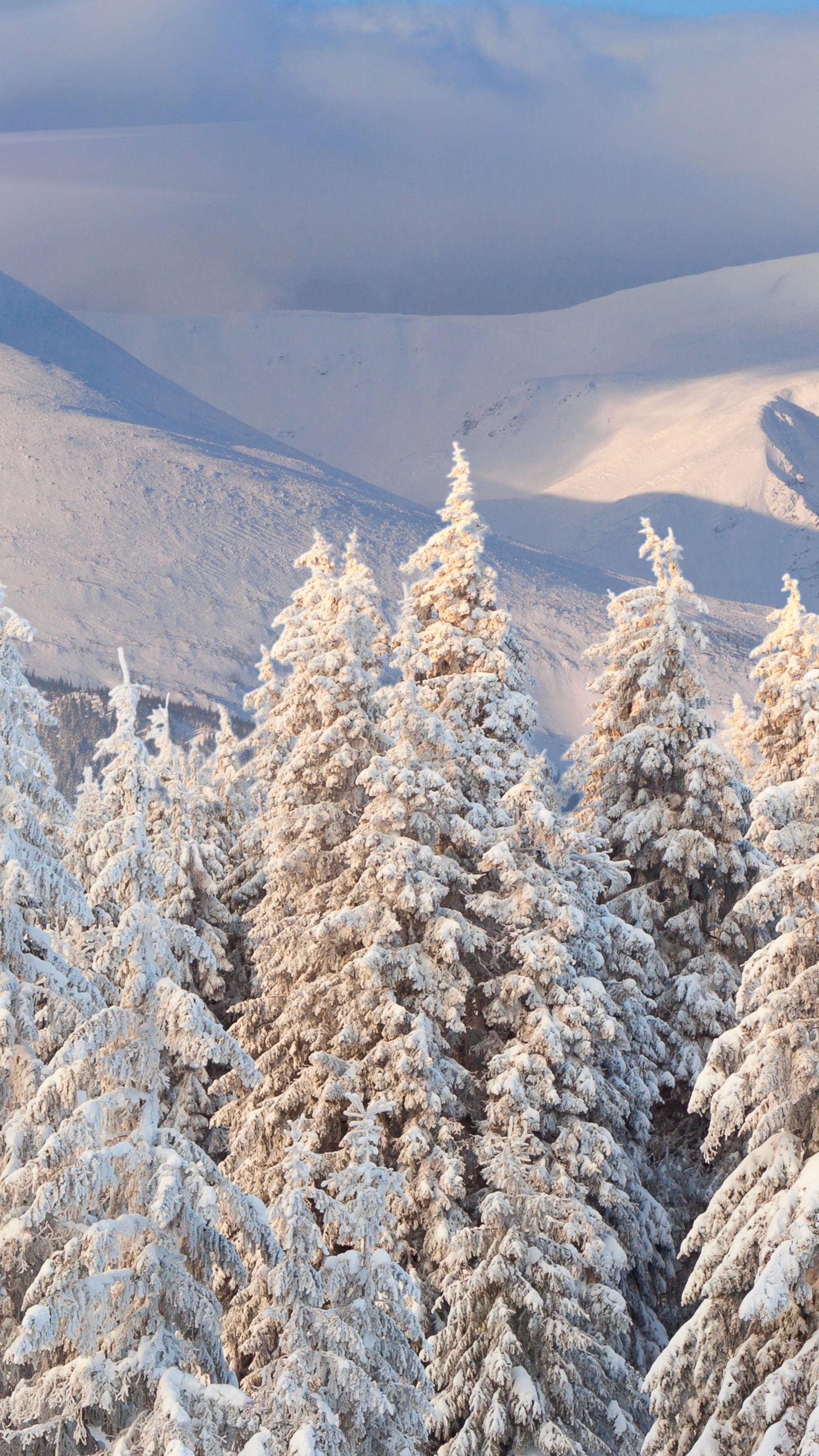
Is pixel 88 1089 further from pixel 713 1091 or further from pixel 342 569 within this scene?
pixel 342 569

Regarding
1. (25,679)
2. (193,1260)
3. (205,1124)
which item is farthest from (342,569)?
(193,1260)

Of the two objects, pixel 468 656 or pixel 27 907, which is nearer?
pixel 27 907

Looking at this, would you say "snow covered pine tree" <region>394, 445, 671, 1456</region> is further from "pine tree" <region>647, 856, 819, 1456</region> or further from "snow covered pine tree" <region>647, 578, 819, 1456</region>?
"pine tree" <region>647, 856, 819, 1456</region>

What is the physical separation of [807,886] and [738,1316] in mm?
4318

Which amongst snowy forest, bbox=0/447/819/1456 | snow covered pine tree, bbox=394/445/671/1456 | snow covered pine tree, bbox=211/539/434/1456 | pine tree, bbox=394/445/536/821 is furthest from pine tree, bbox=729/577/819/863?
snow covered pine tree, bbox=211/539/434/1456

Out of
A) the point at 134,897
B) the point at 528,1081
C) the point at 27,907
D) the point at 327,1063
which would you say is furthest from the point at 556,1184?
the point at 134,897

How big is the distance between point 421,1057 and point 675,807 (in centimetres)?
857

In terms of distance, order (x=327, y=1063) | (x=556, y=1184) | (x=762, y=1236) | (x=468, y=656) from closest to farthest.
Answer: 1. (x=762, y=1236)
2. (x=556, y=1184)
3. (x=327, y=1063)
4. (x=468, y=656)

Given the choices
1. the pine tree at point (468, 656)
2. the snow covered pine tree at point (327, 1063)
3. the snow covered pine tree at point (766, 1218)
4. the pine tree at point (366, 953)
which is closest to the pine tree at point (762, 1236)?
the snow covered pine tree at point (766, 1218)

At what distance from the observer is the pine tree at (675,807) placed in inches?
1001

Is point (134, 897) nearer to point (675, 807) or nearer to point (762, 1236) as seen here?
point (762, 1236)

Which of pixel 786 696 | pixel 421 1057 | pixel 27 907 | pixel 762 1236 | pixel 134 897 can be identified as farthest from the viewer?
pixel 786 696

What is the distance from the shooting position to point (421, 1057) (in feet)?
67.5

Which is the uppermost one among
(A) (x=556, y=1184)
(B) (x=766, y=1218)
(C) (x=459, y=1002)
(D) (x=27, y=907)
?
(C) (x=459, y=1002)
